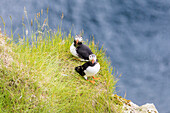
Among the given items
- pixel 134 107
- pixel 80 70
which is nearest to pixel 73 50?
pixel 80 70

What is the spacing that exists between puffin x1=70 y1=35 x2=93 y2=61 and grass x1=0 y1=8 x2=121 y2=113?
1.11 ft

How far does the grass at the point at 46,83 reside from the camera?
4.21 metres

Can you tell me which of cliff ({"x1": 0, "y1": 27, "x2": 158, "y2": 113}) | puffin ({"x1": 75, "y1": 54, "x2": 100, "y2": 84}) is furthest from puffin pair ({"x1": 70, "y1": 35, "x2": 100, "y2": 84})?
cliff ({"x1": 0, "y1": 27, "x2": 158, "y2": 113})

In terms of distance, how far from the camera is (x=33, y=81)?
4.36 metres

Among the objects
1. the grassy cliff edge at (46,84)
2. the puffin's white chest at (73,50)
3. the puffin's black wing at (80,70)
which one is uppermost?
the puffin's white chest at (73,50)

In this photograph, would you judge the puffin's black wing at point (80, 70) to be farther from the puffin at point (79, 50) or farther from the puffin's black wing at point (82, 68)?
the puffin at point (79, 50)

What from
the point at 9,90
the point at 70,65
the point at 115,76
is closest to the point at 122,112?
the point at 115,76

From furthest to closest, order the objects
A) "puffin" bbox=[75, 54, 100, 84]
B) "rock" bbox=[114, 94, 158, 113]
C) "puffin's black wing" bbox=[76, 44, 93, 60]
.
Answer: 1. "puffin's black wing" bbox=[76, 44, 93, 60]
2. "rock" bbox=[114, 94, 158, 113]
3. "puffin" bbox=[75, 54, 100, 84]

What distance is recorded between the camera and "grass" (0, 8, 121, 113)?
4.21 m

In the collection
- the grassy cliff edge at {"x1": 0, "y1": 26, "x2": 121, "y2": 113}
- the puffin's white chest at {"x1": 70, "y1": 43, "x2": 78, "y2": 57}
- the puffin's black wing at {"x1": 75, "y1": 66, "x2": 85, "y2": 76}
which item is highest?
the puffin's white chest at {"x1": 70, "y1": 43, "x2": 78, "y2": 57}

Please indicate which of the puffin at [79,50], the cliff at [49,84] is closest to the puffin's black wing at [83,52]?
the puffin at [79,50]

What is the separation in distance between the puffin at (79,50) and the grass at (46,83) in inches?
13.3

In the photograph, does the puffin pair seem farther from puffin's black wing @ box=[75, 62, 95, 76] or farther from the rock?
the rock

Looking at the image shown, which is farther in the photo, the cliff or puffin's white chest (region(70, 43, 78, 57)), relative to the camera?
puffin's white chest (region(70, 43, 78, 57))
